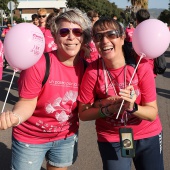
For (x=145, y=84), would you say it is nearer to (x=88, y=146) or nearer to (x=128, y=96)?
(x=128, y=96)

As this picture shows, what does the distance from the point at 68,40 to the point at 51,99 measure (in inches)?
17.9

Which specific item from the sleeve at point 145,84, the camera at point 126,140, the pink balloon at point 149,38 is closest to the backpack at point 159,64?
the pink balloon at point 149,38

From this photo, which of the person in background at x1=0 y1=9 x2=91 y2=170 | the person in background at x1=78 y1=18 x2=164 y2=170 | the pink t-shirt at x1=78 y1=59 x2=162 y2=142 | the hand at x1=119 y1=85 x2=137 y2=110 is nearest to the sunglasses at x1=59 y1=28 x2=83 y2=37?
the person in background at x1=0 y1=9 x2=91 y2=170

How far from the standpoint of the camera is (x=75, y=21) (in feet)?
8.02

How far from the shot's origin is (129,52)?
2537mm

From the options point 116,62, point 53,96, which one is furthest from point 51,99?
point 116,62

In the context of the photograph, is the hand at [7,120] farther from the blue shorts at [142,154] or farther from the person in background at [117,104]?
the blue shorts at [142,154]

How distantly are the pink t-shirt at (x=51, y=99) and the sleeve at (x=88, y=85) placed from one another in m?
0.07

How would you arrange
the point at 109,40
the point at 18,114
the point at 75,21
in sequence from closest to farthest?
1. the point at 18,114
2. the point at 109,40
3. the point at 75,21

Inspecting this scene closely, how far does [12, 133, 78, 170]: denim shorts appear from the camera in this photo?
2482mm

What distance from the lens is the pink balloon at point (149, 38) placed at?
2463 mm

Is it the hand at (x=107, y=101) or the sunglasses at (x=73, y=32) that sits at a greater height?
the sunglasses at (x=73, y=32)

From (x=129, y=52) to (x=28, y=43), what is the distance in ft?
2.59

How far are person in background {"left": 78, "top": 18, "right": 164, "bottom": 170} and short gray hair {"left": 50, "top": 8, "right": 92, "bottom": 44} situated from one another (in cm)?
9
